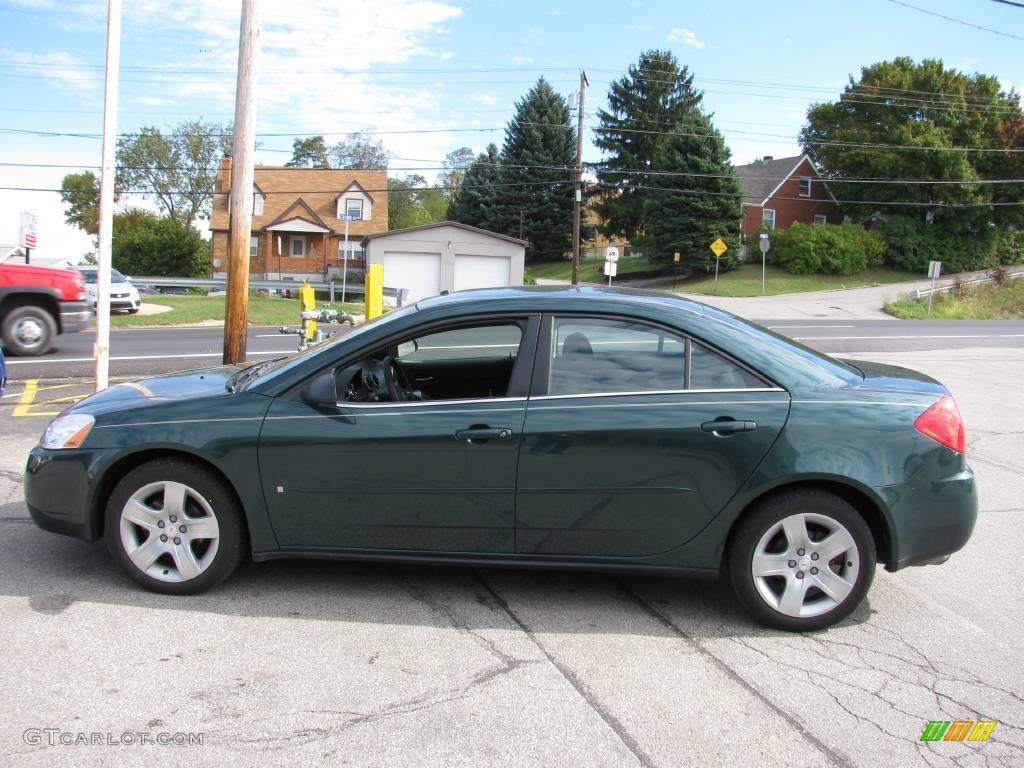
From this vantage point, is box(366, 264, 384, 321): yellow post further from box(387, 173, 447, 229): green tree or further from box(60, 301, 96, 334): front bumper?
box(387, 173, 447, 229): green tree

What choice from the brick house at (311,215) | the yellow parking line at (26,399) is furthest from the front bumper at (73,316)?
the brick house at (311,215)

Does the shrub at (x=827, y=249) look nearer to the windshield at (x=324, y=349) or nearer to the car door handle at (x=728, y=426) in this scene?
the car door handle at (x=728, y=426)

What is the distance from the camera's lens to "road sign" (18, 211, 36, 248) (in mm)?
19125

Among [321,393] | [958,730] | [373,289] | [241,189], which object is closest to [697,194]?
[373,289]

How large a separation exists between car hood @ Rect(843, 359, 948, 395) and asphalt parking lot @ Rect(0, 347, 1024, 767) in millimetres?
1102

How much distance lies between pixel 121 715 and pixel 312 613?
3.28 feet

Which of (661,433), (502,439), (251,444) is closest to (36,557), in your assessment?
(251,444)

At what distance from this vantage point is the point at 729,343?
12.5ft

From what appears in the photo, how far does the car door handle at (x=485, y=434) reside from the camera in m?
3.62

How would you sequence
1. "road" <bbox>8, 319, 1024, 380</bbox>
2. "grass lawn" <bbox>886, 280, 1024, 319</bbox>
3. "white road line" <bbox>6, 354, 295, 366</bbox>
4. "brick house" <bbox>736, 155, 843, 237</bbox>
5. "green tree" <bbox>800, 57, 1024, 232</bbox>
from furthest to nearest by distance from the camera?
1. "brick house" <bbox>736, 155, 843, 237</bbox>
2. "green tree" <bbox>800, 57, 1024, 232</bbox>
3. "grass lawn" <bbox>886, 280, 1024, 319</bbox>
4. "white road line" <bbox>6, 354, 295, 366</bbox>
5. "road" <bbox>8, 319, 1024, 380</bbox>

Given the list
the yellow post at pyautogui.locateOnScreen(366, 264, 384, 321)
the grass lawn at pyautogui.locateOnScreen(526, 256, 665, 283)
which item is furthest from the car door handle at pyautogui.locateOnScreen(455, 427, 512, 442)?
the grass lawn at pyautogui.locateOnScreen(526, 256, 665, 283)

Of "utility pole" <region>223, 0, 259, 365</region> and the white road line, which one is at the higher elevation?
"utility pole" <region>223, 0, 259, 365</region>

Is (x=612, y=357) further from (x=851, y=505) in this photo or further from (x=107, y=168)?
(x=107, y=168)

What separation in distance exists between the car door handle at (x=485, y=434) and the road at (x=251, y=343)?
31.3 feet
